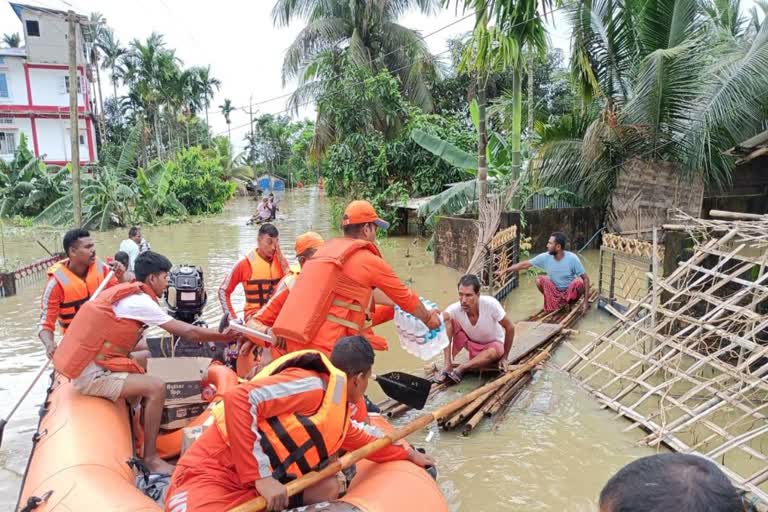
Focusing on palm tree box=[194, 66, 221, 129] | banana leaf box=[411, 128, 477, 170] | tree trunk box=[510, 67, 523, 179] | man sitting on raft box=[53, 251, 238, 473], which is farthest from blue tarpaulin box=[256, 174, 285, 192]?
man sitting on raft box=[53, 251, 238, 473]

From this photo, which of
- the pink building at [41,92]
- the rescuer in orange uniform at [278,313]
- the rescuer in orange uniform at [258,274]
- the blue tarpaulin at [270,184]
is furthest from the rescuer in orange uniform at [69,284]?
the blue tarpaulin at [270,184]

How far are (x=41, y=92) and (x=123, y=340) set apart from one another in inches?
1216

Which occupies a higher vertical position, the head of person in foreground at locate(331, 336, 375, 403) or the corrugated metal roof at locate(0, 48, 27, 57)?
the corrugated metal roof at locate(0, 48, 27, 57)

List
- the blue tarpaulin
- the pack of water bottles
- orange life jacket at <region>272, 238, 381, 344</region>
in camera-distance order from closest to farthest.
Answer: orange life jacket at <region>272, 238, 381, 344</region>, the pack of water bottles, the blue tarpaulin

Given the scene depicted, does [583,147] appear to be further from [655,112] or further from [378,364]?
[378,364]

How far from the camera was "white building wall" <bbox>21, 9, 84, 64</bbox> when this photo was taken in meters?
28.3

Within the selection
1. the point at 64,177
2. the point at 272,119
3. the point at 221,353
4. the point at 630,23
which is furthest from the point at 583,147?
the point at 272,119

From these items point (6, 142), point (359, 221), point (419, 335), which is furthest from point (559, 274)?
point (6, 142)

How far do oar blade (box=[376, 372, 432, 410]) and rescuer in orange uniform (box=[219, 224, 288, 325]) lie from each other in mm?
1895

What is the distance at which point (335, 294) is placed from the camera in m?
3.62

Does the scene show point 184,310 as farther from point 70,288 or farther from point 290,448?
point 290,448

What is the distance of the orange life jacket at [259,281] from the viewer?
554cm

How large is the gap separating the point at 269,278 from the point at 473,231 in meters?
5.59

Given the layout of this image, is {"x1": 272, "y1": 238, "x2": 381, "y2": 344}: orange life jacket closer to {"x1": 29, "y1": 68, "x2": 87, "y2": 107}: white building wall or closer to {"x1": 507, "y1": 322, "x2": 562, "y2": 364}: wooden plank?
{"x1": 507, "y1": 322, "x2": 562, "y2": 364}: wooden plank
